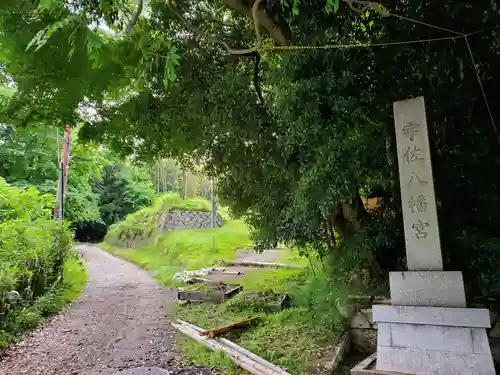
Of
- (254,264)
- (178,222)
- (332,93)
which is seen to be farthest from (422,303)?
(178,222)

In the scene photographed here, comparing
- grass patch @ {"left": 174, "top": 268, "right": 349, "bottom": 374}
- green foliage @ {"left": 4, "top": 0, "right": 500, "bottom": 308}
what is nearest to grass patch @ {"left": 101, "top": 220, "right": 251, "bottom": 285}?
grass patch @ {"left": 174, "top": 268, "right": 349, "bottom": 374}

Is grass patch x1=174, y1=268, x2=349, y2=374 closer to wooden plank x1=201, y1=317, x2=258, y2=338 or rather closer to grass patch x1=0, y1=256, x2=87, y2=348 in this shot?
wooden plank x1=201, y1=317, x2=258, y2=338

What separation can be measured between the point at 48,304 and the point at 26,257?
1.09m

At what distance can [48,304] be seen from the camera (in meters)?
7.26

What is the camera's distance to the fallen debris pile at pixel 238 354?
4119mm

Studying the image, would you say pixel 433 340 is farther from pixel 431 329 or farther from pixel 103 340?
pixel 103 340

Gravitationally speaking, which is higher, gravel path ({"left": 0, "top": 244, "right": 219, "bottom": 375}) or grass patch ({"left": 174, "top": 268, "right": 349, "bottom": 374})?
grass patch ({"left": 174, "top": 268, "right": 349, "bottom": 374})

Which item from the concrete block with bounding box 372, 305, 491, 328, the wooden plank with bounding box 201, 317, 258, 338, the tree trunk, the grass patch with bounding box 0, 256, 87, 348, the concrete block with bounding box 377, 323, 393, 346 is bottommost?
the wooden plank with bounding box 201, 317, 258, 338

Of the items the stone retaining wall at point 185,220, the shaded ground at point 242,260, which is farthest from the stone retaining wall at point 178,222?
the shaded ground at point 242,260

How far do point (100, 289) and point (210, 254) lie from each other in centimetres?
482

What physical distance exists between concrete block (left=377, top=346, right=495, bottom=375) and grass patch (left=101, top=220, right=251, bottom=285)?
8.65 metres

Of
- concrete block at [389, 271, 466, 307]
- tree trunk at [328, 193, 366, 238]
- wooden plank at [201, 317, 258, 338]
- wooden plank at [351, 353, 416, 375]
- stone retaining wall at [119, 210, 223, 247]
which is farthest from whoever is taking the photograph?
stone retaining wall at [119, 210, 223, 247]

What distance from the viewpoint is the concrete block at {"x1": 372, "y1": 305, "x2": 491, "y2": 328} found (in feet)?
9.57

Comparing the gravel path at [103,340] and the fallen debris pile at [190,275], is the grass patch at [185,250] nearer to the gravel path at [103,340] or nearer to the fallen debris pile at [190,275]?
the fallen debris pile at [190,275]
